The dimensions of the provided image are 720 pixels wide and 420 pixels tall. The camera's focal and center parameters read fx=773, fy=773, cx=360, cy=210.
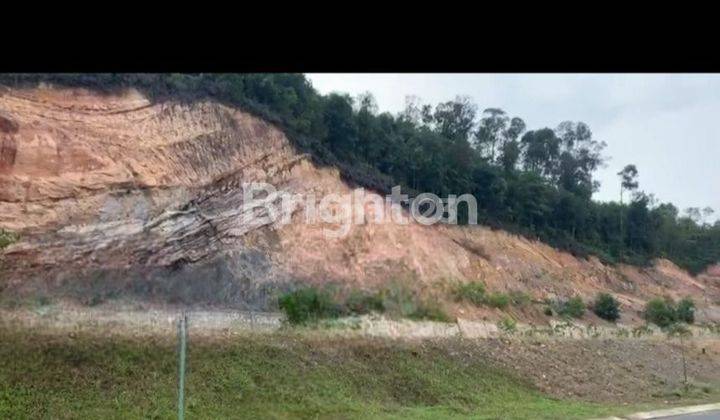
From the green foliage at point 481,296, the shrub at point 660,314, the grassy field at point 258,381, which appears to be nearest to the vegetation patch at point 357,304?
the green foliage at point 481,296

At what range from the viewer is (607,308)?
3108cm

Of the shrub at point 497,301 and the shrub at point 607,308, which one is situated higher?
the shrub at point 497,301

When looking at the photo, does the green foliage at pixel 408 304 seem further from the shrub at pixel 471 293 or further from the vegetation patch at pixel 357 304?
the shrub at pixel 471 293

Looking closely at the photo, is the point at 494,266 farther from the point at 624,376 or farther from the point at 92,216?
the point at 92,216

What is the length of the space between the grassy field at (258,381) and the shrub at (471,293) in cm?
620

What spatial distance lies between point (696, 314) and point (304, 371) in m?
25.6

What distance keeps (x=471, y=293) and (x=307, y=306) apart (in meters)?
7.85

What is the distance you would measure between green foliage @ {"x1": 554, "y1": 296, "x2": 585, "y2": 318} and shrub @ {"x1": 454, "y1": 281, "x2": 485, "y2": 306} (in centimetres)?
384

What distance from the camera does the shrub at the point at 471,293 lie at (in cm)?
2670

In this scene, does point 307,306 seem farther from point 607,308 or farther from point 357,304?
point 607,308

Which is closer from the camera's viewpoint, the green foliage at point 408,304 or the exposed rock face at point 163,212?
the exposed rock face at point 163,212

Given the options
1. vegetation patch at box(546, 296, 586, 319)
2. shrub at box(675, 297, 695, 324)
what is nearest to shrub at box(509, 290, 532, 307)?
vegetation patch at box(546, 296, 586, 319)

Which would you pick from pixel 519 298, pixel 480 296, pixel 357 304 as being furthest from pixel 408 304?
pixel 519 298
